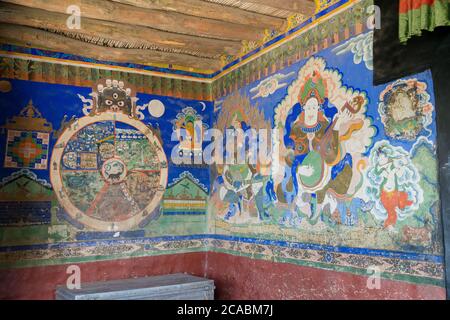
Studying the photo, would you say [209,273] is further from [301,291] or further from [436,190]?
→ [436,190]

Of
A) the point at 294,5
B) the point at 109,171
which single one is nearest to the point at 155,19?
the point at 294,5

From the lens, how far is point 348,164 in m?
3.70

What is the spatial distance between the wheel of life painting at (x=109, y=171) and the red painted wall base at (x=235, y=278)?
56cm

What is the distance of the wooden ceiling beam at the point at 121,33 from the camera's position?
4.29 m

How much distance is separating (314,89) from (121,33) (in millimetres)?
2228

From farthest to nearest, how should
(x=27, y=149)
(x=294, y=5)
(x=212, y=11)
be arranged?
(x=27, y=149), (x=212, y=11), (x=294, y=5)

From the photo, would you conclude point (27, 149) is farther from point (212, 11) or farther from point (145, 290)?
point (212, 11)

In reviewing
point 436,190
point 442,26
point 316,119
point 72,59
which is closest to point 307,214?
point 316,119

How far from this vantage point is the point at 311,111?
4156 millimetres

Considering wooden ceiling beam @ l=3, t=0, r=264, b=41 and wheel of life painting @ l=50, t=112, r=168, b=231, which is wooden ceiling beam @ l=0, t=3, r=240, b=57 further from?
wheel of life painting @ l=50, t=112, r=168, b=231

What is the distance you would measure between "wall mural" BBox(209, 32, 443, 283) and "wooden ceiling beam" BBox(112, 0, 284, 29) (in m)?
0.58

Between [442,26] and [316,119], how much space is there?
140 cm

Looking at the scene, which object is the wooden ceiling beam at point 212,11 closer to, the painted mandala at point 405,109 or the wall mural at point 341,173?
the wall mural at point 341,173
